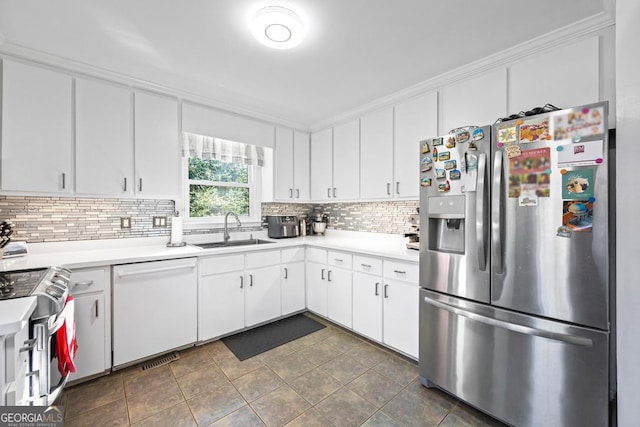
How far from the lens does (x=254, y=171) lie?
3441mm

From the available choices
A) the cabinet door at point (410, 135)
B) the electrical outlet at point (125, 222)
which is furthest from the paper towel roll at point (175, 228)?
the cabinet door at point (410, 135)

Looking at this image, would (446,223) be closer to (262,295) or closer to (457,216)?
(457,216)

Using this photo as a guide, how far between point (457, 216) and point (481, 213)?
157mm

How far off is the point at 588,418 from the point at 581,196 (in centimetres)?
105

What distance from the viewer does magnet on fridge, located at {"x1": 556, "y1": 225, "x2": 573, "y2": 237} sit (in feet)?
4.28

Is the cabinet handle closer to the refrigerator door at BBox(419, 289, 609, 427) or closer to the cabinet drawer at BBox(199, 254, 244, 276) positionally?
the cabinet drawer at BBox(199, 254, 244, 276)

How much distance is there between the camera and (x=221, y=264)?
252cm

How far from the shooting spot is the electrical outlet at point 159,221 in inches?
104

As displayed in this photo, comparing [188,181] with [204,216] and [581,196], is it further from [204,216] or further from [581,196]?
[581,196]

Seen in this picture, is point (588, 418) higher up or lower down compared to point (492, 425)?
higher up

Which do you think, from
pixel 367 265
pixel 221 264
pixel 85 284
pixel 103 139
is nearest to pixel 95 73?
pixel 103 139

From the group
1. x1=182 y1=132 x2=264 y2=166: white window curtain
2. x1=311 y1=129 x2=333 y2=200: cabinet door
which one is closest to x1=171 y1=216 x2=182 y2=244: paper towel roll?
x1=182 y1=132 x2=264 y2=166: white window curtain

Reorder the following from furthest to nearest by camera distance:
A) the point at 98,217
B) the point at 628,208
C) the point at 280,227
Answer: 1. the point at 280,227
2. the point at 98,217
3. the point at 628,208

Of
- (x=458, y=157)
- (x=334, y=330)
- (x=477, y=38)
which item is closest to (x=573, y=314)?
(x=458, y=157)
